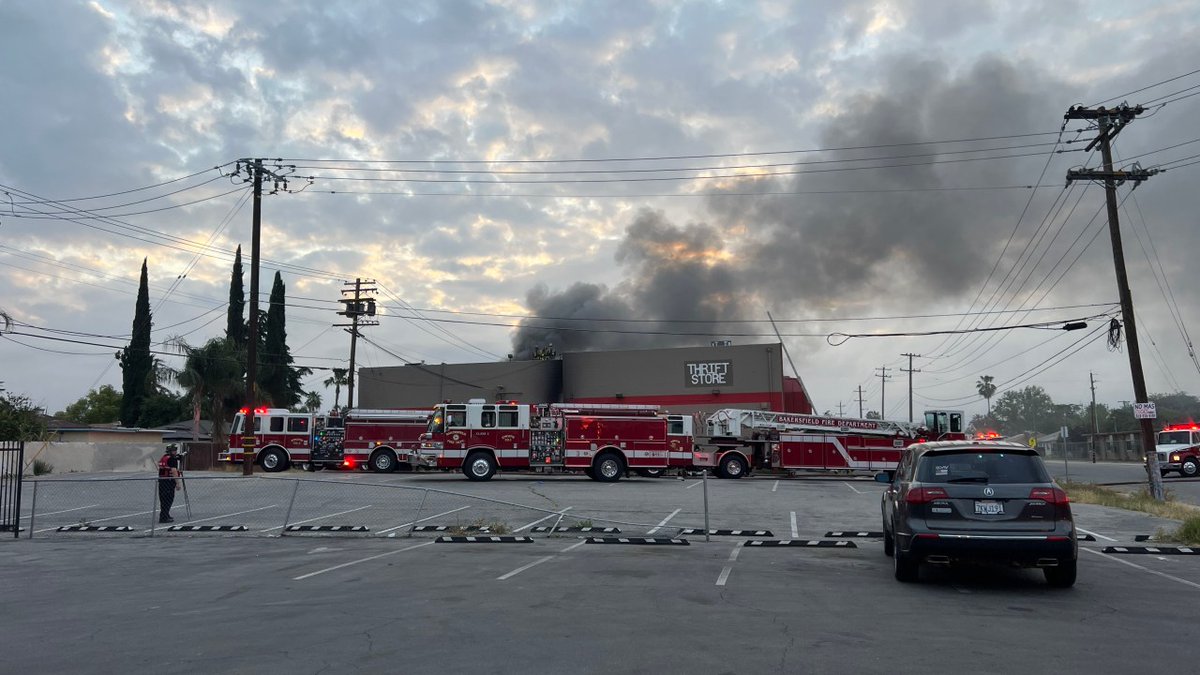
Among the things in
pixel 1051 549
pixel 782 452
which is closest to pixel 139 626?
pixel 1051 549

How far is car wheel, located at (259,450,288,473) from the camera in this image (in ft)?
125

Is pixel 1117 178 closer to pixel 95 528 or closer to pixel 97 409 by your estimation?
pixel 95 528

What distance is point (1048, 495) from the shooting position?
28.8 feet

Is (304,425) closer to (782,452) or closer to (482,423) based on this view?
(482,423)

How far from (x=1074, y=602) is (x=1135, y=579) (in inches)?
84.2

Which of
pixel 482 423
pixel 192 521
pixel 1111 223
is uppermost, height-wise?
pixel 1111 223

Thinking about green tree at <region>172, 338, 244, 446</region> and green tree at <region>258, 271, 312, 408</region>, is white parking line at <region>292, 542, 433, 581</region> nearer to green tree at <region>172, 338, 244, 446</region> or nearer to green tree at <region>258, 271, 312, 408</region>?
green tree at <region>172, 338, 244, 446</region>

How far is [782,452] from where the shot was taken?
34500 millimetres

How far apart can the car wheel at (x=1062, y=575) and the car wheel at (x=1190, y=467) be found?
3393 cm

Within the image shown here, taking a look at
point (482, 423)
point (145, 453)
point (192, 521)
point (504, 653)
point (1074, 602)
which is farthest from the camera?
point (145, 453)

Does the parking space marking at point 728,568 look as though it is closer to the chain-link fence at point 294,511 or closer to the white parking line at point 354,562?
the chain-link fence at point 294,511

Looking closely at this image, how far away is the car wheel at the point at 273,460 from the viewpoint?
38.0 metres

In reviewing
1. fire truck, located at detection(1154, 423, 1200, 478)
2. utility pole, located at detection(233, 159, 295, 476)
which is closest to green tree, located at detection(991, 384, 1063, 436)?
fire truck, located at detection(1154, 423, 1200, 478)

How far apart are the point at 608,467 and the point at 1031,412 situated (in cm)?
15198
